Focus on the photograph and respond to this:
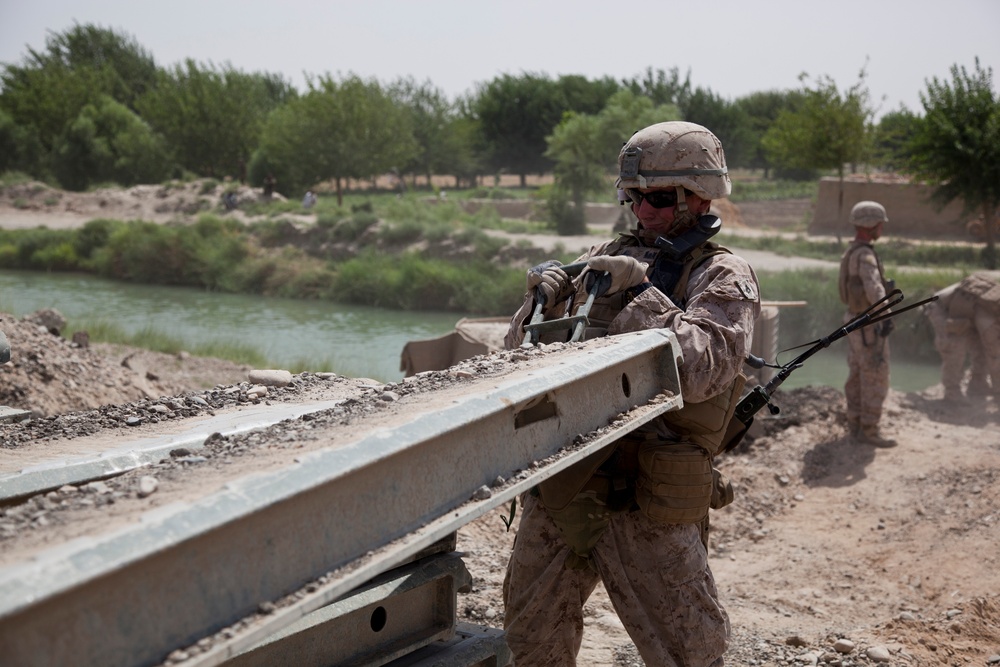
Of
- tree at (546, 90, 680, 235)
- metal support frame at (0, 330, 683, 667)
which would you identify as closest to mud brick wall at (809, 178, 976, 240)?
tree at (546, 90, 680, 235)

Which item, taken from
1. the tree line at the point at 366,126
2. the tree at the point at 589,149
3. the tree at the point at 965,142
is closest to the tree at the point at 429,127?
the tree line at the point at 366,126

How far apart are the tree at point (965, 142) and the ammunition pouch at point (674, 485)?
67.1ft

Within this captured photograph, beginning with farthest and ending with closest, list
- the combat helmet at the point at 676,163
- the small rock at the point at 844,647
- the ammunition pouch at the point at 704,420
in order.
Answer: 1. the small rock at the point at 844,647
2. the combat helmet at the point at 676,163
3. the ammunition pouch at the point at 704,420

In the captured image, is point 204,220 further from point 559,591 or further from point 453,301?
point 559,591

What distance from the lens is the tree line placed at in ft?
102

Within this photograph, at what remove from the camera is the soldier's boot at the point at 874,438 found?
8.73 meters

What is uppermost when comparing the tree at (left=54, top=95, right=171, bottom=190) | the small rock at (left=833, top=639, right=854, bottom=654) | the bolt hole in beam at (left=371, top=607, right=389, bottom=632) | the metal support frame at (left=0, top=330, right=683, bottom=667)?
the tree at (left=54, top=95, right=171, bottom=190)

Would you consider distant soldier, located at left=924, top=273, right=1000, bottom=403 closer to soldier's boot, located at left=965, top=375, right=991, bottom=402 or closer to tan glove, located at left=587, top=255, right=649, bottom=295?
soldier's boot, located at left=965, top=375, right=991, bottom=402

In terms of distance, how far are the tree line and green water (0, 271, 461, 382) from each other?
9.32m

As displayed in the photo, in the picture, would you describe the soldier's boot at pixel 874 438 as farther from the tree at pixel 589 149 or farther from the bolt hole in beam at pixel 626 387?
the tree at pixel 589 149

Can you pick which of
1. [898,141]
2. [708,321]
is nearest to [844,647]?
[708,321]

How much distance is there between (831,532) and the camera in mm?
6941

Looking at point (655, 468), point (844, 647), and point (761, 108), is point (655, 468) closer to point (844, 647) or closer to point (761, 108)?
point (844, 647)

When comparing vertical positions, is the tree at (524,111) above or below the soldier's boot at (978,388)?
above
